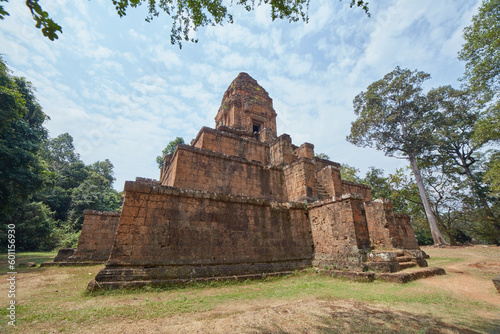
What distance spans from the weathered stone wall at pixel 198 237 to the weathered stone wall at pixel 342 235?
738mm

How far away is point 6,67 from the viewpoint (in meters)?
13.4

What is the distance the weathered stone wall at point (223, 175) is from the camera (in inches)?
384

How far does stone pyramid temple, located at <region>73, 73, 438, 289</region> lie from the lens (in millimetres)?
5535

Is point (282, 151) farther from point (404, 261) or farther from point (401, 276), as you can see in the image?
point (401, 276)

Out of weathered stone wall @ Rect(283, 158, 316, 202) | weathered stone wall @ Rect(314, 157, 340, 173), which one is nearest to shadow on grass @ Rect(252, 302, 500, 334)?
weathered stone wall @ Rect(283, 158, 316, 202)

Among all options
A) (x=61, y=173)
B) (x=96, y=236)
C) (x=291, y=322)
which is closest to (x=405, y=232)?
(x=291, y=322)

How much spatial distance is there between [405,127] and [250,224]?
24166mm

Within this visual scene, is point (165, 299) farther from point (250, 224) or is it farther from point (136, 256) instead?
point (250, 224)

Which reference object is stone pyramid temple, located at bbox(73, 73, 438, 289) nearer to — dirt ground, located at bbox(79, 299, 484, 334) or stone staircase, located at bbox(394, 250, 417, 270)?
stone staircase, located at bbox(394, 250, 417, 270)

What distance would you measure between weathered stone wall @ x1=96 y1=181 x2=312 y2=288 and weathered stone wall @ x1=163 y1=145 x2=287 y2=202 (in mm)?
3153

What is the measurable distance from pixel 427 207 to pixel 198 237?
24805 mm

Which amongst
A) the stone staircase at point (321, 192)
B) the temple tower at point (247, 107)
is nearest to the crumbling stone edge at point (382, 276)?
the stone staircase at point (321, 192)

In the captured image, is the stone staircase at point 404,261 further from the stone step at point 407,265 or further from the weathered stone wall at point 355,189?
the weathered stone wall at point 355,189

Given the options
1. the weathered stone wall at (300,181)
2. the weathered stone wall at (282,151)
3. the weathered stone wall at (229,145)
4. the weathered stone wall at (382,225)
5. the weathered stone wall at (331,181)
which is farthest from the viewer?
the weathered stone wall at (282,151)
